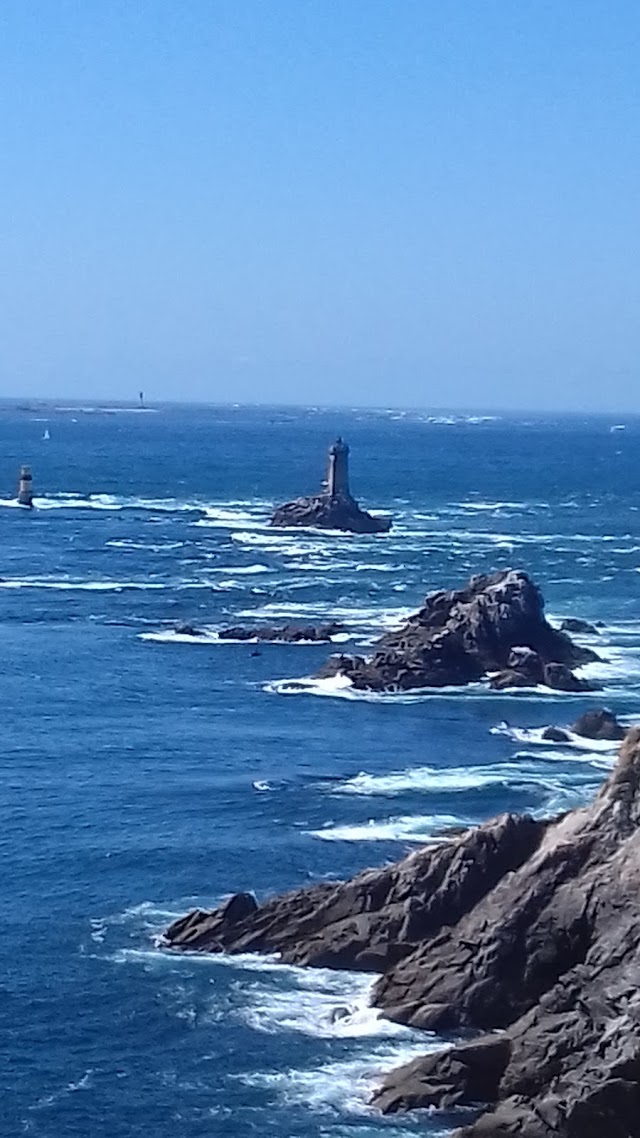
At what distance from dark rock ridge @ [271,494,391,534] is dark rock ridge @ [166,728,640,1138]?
10962cm

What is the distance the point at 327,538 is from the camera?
15388cm

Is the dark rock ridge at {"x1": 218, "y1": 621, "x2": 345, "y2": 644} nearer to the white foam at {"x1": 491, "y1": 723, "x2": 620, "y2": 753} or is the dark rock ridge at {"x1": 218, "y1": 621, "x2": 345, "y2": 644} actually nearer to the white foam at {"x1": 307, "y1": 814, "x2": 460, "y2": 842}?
the white foam at {"x1": 491, "y1": 723, "x2": 620, "y2": 753}

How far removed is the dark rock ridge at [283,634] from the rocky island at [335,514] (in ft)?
180

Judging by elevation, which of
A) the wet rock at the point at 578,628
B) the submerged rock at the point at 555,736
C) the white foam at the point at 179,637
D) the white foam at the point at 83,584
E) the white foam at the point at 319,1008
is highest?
the wet rock at the point at 578,628

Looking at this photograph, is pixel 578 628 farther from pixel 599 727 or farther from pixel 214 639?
pixel 599 727

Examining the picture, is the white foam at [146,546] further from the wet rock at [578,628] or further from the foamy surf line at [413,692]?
the foamy surf line at [413,692]

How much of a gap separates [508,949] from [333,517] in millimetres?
120029

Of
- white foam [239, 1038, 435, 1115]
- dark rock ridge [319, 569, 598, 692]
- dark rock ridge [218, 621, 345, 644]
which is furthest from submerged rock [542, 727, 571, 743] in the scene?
white foam [239, 1038, 435, 1115]

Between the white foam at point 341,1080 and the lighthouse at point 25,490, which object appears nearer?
the white foam at point 341,1080

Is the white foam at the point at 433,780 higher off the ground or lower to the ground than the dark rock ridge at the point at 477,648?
lower

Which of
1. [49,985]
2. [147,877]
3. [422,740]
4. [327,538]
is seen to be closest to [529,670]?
[422,740]

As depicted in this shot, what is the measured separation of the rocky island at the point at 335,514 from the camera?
159 m

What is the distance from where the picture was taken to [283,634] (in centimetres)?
10081

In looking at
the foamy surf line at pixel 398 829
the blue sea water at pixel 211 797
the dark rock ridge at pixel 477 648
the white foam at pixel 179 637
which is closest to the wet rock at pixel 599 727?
the blue sea water at pixel 211 797
